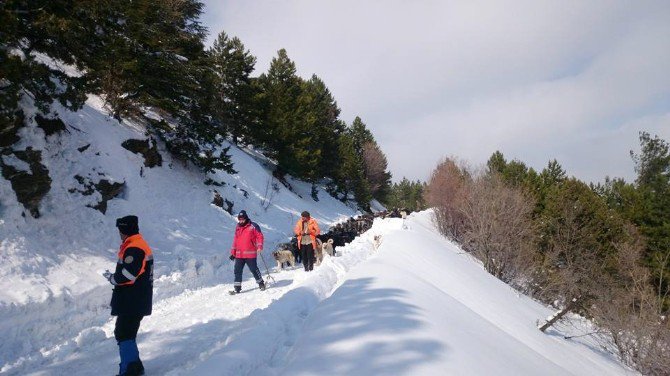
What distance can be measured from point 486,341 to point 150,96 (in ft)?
45.1

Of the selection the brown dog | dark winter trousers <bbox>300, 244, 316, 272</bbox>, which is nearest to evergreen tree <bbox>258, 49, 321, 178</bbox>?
the brown dog

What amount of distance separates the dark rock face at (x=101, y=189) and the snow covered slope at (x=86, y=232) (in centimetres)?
7

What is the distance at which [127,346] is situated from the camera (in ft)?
13.7

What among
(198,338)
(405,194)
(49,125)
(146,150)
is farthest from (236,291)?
(405,194)

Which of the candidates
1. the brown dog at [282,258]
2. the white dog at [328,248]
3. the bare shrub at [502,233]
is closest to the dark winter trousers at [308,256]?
the brown dog at [282,258]

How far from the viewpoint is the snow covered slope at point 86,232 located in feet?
20.4

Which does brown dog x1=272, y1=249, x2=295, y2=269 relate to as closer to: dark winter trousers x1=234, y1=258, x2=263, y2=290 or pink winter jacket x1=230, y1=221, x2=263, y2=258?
pink winter jacket x1=230, y1=221, x2=263, y2=258

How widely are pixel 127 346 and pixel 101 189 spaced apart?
8.06m

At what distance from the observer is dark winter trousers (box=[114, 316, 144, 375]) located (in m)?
4.12

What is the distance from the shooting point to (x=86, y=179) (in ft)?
34.2

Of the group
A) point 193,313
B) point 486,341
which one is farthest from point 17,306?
point 486,341

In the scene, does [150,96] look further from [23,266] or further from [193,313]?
[193,313]

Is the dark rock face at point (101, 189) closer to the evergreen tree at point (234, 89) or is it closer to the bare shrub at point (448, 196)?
the evergreen tree at point (234, 89)

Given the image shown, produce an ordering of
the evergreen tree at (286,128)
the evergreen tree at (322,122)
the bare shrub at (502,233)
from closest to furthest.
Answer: the bare shrub at (502,233), the evergreen tree at (286,128), the evergreen tree at (322,122)
